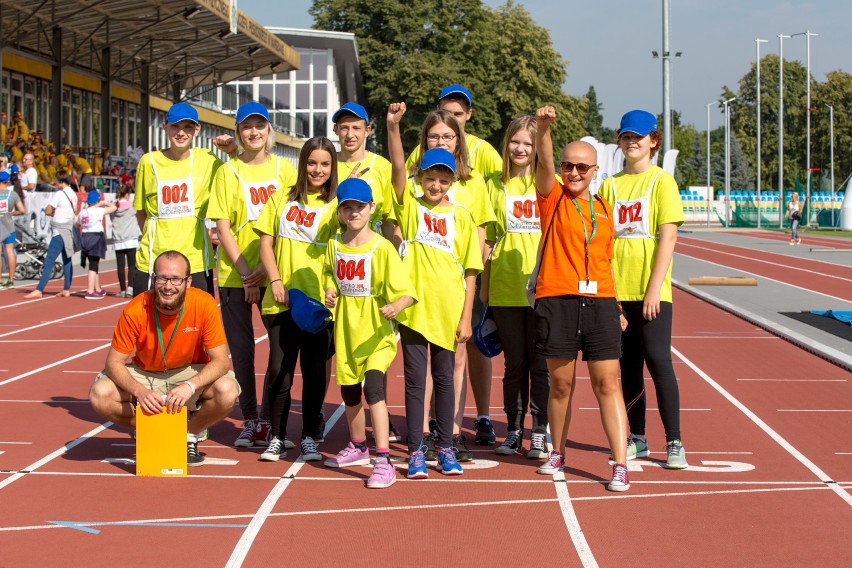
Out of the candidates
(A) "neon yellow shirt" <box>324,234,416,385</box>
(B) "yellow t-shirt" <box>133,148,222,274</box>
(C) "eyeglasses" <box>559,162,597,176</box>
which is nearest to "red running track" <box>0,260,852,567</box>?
(A) "neon yellow shirt" <box>324,234,416,385</box>

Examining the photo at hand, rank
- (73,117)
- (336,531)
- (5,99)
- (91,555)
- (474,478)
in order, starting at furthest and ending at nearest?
(73,117)
(5,99)
(474,478)
(336,531)
(91,555)

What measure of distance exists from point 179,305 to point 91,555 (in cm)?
218

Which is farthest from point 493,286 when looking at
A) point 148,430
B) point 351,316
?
point 148,430

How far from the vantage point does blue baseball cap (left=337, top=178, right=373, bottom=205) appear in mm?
7086

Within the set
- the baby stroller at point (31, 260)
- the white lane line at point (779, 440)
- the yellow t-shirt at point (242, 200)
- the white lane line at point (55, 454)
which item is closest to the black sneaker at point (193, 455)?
the white lane line at point (55, 454)

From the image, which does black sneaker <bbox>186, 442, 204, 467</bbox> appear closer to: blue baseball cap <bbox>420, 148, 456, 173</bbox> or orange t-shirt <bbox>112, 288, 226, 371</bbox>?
orange t-shirt <bbox>112, 288, 226, 371</bbox>

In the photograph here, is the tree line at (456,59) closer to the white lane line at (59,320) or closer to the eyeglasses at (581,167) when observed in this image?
the white lane line at (59,320)

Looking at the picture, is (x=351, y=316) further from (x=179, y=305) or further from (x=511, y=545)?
(x=511, y=545)

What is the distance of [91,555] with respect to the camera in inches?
218

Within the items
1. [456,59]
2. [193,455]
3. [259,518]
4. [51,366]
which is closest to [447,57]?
[456,59]

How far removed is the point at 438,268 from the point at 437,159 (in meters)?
0.63

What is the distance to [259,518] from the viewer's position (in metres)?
6.20

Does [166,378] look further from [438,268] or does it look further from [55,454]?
[438,268]

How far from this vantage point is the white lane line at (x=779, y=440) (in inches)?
269
